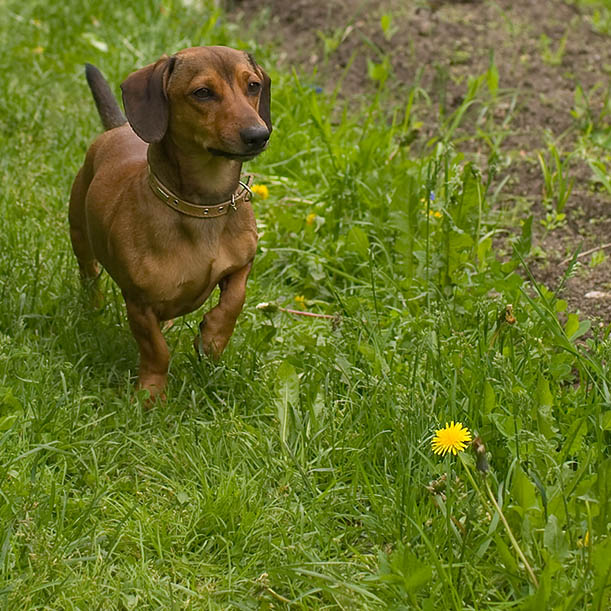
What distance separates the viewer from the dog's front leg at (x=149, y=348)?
3.23 m

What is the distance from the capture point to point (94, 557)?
256cm

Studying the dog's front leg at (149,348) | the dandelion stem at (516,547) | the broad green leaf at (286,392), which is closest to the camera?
the dandelion stem at (516,547)

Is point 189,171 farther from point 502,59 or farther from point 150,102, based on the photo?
point 502,59

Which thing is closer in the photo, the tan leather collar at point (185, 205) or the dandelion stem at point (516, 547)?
the dandelion stem at point (516, 547)

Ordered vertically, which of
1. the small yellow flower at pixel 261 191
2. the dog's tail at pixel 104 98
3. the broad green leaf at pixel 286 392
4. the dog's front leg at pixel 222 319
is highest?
the dog's tail at pixel 104 98

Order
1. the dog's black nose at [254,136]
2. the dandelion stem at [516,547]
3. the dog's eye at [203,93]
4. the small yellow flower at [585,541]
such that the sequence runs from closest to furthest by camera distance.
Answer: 1. the dandelion stem at [516,547]
2. the small yellow flower at [585,541]
3. the dog's black nose at [254,136]
4. the dog's eye at [203,93]

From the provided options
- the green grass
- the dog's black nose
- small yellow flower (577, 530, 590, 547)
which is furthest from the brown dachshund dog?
small yellow flower (577, 530, 590, 547)

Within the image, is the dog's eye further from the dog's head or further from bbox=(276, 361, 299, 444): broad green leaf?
bbox=(276, 361, 299, 444): broad green leaf

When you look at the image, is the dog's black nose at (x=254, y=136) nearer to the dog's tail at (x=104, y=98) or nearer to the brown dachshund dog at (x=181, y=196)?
the brown dachshund dog at (x=181, y=196)

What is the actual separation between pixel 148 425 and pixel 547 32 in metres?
3.80

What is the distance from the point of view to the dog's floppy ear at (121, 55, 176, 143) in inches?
118

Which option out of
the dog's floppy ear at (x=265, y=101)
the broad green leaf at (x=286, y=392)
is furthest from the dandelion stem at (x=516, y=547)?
the dog's floppy ear at (x=265, y=101)

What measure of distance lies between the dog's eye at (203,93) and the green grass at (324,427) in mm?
810

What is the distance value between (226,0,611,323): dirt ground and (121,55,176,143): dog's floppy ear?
1739 millimetres
